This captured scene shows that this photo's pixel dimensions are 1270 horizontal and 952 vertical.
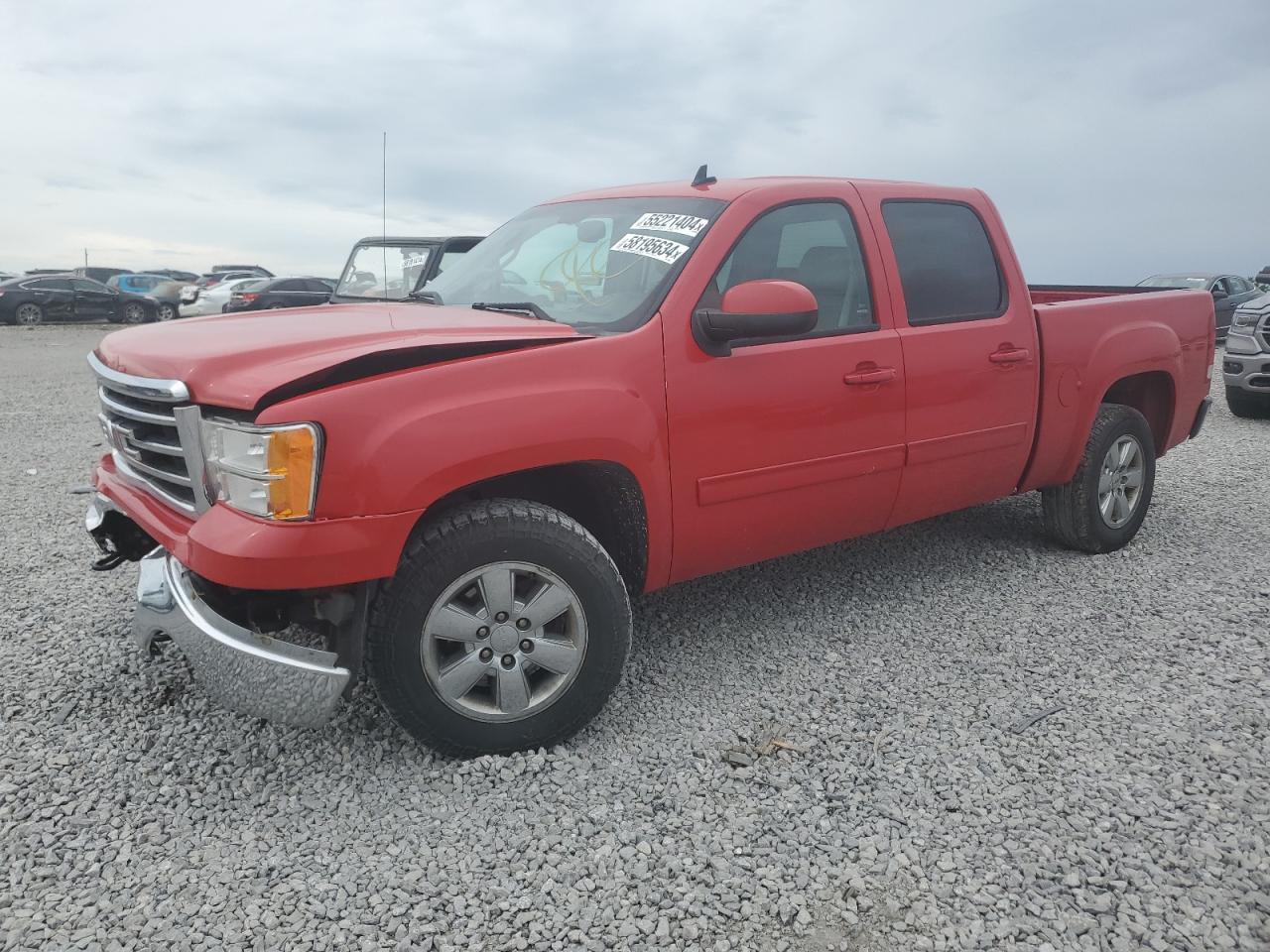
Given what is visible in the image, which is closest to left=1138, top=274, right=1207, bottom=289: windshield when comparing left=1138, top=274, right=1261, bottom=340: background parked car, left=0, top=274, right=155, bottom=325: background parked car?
left=1138, top=274, right=1261, bottom=340: background parked car

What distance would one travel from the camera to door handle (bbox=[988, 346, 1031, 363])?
4.31 metres

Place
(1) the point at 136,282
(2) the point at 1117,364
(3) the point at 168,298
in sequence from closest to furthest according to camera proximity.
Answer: (2) the point at 1117,364 → (3) the point at 168,298 → (1) the point at 136,282

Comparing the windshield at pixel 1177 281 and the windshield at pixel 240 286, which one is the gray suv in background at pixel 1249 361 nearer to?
the windshield at pixel 1177 281

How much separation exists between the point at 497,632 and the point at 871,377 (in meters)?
1.80

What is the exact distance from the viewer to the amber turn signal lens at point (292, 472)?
262 cm

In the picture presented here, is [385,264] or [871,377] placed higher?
[385,264]

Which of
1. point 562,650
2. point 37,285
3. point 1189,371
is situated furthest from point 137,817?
point 37,285

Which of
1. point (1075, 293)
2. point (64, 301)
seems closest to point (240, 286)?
point (64, 301)

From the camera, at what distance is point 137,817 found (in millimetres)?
2816

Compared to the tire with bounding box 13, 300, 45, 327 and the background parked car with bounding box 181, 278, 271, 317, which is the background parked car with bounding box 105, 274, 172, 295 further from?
the background parked car with bounding box 181, 278, 271, 317

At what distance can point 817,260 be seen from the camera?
3.88 meters

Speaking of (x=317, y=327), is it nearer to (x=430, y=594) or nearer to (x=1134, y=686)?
(x=430, y=594)

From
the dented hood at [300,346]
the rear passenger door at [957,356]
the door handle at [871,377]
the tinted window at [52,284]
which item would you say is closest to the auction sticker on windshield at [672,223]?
the dented hood at [300,346]

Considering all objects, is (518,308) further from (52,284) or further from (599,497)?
(52,284)
